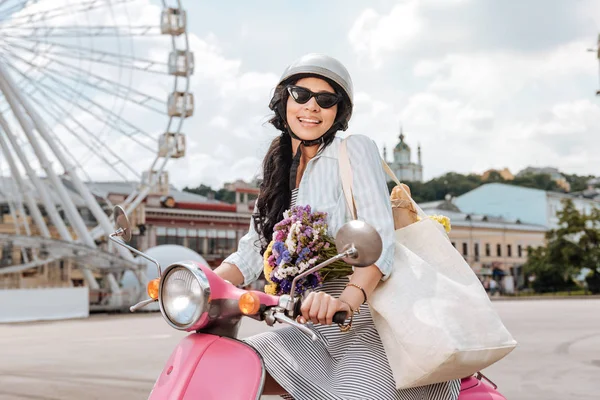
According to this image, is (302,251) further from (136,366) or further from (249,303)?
(136,366)

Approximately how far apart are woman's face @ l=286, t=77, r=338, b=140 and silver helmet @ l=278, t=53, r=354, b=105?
4 centimetres

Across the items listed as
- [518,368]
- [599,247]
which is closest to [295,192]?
[518,368]

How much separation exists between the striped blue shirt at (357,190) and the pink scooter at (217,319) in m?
0.29

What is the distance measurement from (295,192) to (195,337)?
67 centimetres

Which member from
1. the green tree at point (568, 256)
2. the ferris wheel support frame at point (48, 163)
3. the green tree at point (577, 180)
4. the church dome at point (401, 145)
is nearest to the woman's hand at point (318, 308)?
the ferris wheel support frame at point (48, 163)

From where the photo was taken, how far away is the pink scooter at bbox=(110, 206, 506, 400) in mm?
1778

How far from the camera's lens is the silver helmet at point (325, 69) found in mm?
2371

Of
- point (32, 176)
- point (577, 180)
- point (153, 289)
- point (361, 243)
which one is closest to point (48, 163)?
point (32, 176)

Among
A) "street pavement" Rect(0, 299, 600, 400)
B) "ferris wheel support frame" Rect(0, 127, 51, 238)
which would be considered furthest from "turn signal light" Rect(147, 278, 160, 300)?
"ferris wheel support frame" Rect(0, 127, 51, 238)

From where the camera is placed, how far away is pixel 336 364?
217 centimetres

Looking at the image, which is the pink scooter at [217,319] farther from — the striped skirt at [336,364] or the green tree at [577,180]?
the green tree at [577,180]

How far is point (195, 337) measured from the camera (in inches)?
77.1

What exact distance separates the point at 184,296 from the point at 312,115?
0.78 m

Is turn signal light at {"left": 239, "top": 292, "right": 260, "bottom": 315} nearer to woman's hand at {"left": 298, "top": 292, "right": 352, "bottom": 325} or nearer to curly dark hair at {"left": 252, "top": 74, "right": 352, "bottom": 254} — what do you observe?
woman's hand at {"left": 298, "top": 292, "right": 352, "bottom": 325}
